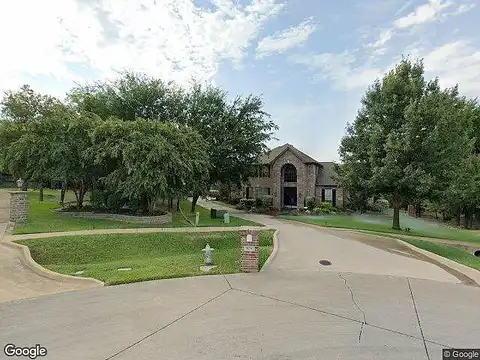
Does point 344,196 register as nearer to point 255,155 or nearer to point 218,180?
point 255,155

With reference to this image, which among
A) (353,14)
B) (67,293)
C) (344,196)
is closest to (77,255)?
(67,293)

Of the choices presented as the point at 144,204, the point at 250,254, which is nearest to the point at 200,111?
the point at 144,204

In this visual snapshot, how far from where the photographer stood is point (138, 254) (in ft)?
40.0

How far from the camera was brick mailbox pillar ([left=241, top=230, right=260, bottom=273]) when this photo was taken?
895 cm

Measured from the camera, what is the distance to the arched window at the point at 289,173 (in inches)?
1369

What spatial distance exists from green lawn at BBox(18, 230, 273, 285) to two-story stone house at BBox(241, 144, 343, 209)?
1879 centimetres

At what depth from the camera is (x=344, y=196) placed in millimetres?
32906

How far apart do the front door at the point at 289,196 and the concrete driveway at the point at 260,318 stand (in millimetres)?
25874

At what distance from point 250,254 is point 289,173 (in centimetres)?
2670

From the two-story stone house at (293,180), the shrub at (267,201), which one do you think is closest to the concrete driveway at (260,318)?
the shrub at (267,201)

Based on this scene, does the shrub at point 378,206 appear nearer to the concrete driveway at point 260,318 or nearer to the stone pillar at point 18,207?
the concrete driveway at point 260,318

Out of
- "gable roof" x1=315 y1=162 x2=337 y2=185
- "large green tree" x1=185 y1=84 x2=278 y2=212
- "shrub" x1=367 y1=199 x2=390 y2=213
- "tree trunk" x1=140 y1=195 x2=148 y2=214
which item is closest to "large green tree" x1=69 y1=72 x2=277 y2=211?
"large green tree" x1=185 y1=84 x2=278 y2=212

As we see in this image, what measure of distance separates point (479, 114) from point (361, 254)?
30983 mm

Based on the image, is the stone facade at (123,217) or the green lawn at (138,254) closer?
the green lawn at (138,254)
